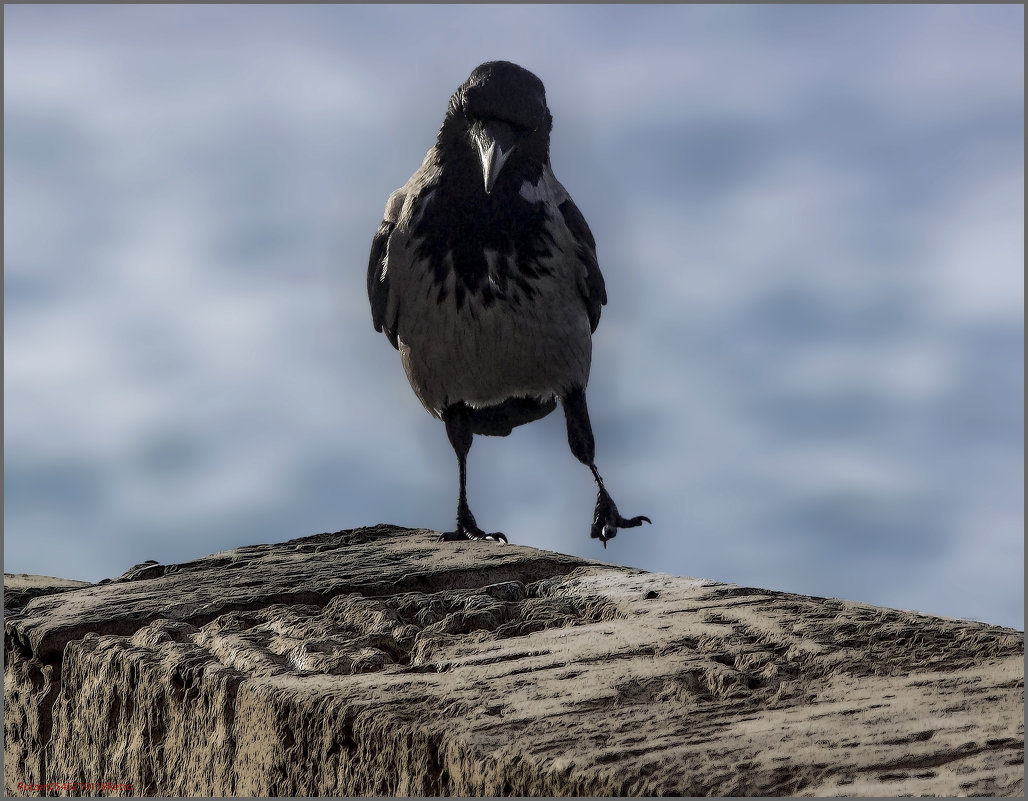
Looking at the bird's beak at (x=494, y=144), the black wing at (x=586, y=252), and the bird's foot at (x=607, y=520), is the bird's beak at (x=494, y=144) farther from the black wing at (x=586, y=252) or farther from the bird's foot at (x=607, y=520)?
the bird's foot at (x=607, y=520)

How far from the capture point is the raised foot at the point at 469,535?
497cm

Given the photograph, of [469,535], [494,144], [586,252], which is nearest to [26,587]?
[469,535]

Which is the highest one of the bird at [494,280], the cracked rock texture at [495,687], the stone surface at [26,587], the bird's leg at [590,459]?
the bird at [494,280]

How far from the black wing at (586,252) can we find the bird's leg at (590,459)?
43 centimetres

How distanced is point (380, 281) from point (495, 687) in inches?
108

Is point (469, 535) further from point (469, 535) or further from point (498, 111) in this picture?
point (498, 111)

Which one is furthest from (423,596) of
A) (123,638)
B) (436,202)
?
(436,202)

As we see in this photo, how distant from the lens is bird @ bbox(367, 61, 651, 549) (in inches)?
193

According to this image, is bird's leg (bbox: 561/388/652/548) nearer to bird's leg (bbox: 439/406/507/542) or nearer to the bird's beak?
bird's leg (bbox: 439/406/507/542)

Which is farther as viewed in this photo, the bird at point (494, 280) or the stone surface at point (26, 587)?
the bird at point (494, 280)

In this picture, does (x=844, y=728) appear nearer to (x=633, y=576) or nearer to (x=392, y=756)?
(x=392, y=756)

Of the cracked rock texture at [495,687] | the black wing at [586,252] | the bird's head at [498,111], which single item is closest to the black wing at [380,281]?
the bird's head at [498,111]

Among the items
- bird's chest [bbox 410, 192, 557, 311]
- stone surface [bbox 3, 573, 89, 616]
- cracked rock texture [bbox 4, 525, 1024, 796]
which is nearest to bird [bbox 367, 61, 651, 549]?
bird's chest [bbox 410, 192, 557, 311]

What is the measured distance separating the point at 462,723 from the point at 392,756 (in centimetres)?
18
